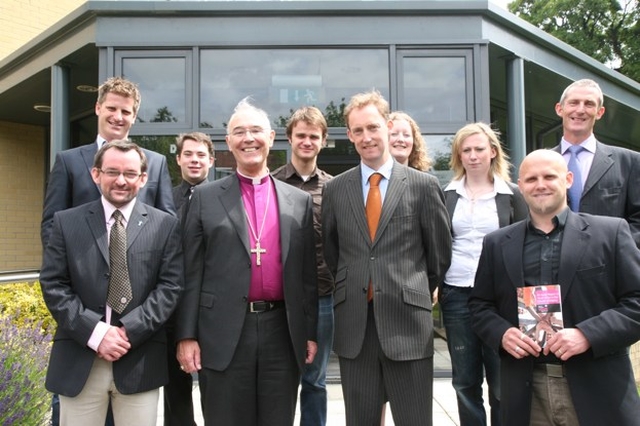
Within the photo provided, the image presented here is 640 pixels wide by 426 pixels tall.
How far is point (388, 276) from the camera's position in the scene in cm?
281

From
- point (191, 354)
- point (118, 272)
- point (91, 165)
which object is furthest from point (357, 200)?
point (91, 165)

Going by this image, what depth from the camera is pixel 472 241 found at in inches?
134

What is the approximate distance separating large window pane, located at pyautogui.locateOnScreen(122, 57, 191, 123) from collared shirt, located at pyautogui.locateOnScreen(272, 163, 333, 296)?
9.86 feet

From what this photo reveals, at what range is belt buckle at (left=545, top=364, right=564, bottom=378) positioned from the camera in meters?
2.64

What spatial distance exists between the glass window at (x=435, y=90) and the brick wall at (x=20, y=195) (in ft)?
29.0

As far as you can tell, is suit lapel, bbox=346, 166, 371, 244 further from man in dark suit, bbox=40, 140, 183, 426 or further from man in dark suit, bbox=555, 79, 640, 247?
man in dark suit, bbox=555, 79, 640, 247

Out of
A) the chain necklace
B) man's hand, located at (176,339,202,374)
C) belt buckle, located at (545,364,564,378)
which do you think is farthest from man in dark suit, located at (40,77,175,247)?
belt buckle, located at (545,364,564,378)

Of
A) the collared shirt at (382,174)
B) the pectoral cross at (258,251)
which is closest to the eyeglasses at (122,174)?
the pectoral cross at (258,251)

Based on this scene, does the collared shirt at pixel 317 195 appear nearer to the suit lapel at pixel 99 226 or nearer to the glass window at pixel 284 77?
the suit lapel at pixel 99 226

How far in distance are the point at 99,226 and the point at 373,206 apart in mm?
1448

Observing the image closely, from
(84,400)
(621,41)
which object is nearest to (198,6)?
(84,400)

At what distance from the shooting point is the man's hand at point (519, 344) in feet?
8.54

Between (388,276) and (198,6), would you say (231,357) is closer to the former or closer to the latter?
(388,276)

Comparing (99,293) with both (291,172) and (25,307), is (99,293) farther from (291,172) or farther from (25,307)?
(25,307)
